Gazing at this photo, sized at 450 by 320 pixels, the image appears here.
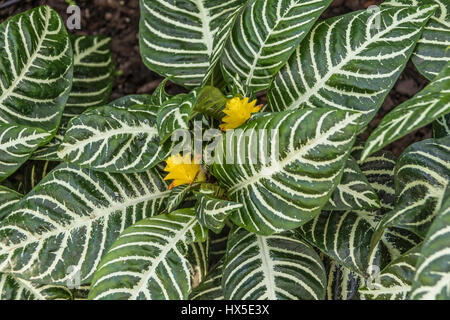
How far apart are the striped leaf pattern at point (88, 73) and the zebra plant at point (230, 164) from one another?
14cm

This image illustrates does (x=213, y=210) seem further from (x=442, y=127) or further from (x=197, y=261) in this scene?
(x=442, y=127)

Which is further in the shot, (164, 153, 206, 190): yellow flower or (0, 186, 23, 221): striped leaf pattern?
(0, 186, 23, 221): striped leaf pattern

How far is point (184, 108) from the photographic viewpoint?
106 cm

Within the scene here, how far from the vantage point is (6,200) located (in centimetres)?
138

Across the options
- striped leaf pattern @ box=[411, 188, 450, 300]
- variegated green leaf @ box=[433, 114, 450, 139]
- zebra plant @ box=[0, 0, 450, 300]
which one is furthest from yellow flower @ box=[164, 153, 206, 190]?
variegated green leaf @ box=[433, 114, 450, 139]

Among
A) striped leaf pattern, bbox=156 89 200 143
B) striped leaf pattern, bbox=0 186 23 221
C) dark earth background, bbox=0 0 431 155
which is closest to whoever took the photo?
striped leaf pattern, bbox=156 89 200 143

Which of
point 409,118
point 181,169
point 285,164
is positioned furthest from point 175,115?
point 409,118

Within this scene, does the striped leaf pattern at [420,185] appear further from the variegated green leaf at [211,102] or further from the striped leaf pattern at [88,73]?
the striped leaf pattern at [88,73]

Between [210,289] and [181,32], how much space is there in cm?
71

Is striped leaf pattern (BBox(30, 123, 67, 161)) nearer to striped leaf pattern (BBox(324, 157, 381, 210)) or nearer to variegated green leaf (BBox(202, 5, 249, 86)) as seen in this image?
variegated green leaf (BBox(202, 5, 249, 86))

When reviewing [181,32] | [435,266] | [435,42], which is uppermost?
[181,32]

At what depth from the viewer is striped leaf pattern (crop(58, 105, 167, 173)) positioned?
120 cm

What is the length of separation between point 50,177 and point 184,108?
1.49 ft

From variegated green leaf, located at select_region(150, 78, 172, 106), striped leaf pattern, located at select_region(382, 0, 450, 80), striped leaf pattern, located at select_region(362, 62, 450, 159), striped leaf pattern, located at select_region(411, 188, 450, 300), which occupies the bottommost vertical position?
striped leaf pattern, located at select_region(411, 188, 450, 300)
